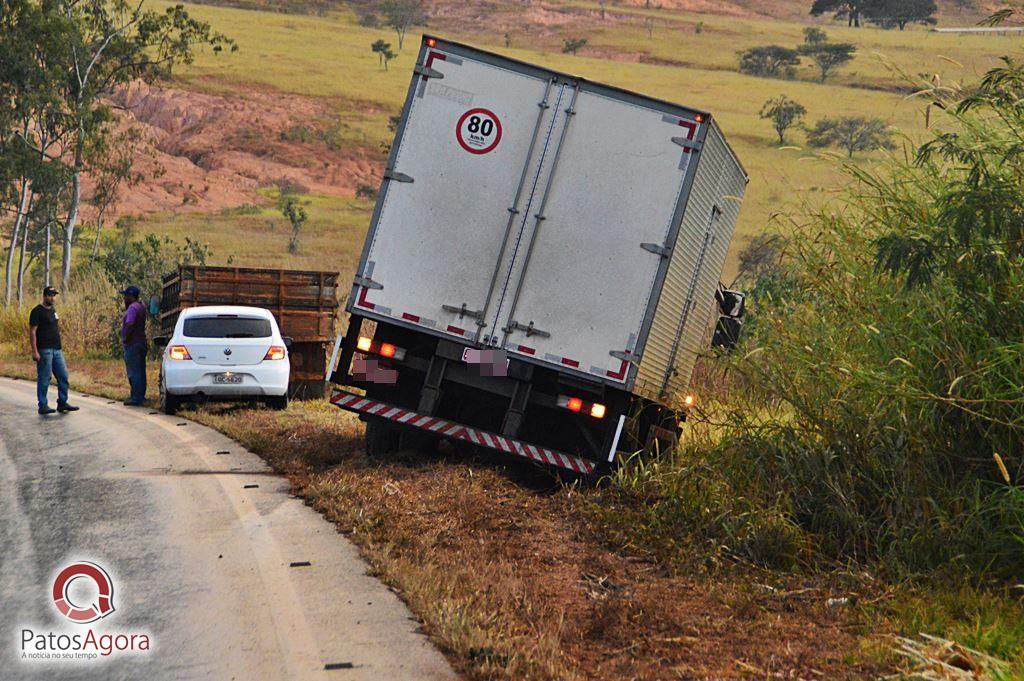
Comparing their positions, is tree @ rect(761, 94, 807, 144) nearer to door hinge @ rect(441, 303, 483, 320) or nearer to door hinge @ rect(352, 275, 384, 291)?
door hinge @ rect(441, 303, 483, 320)

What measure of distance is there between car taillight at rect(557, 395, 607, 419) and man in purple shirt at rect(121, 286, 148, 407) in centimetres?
954

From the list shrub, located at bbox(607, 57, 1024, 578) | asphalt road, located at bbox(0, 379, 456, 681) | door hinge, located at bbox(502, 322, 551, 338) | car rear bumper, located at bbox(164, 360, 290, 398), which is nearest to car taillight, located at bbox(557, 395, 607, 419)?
door hinge, located at bbox(502, 322, 551, 338)

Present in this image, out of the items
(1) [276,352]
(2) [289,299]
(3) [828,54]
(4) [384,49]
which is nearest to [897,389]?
(1) [276,352]

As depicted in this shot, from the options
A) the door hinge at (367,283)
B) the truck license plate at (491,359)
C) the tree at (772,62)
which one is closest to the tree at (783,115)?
the tree at (772,62)

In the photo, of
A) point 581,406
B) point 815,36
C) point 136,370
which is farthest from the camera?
point 815,36

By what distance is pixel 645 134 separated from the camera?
11.1m

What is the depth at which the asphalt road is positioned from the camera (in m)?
6.36

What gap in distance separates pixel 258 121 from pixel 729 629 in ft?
345

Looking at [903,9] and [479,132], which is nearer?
[479,132]

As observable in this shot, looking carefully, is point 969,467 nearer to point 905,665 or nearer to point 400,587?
point 905,665

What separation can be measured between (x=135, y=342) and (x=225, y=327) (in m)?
2.08

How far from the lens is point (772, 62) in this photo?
129 metres

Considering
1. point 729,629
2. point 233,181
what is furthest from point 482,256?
point 233,181

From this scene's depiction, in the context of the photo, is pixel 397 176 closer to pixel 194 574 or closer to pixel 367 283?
pixel 367 283
